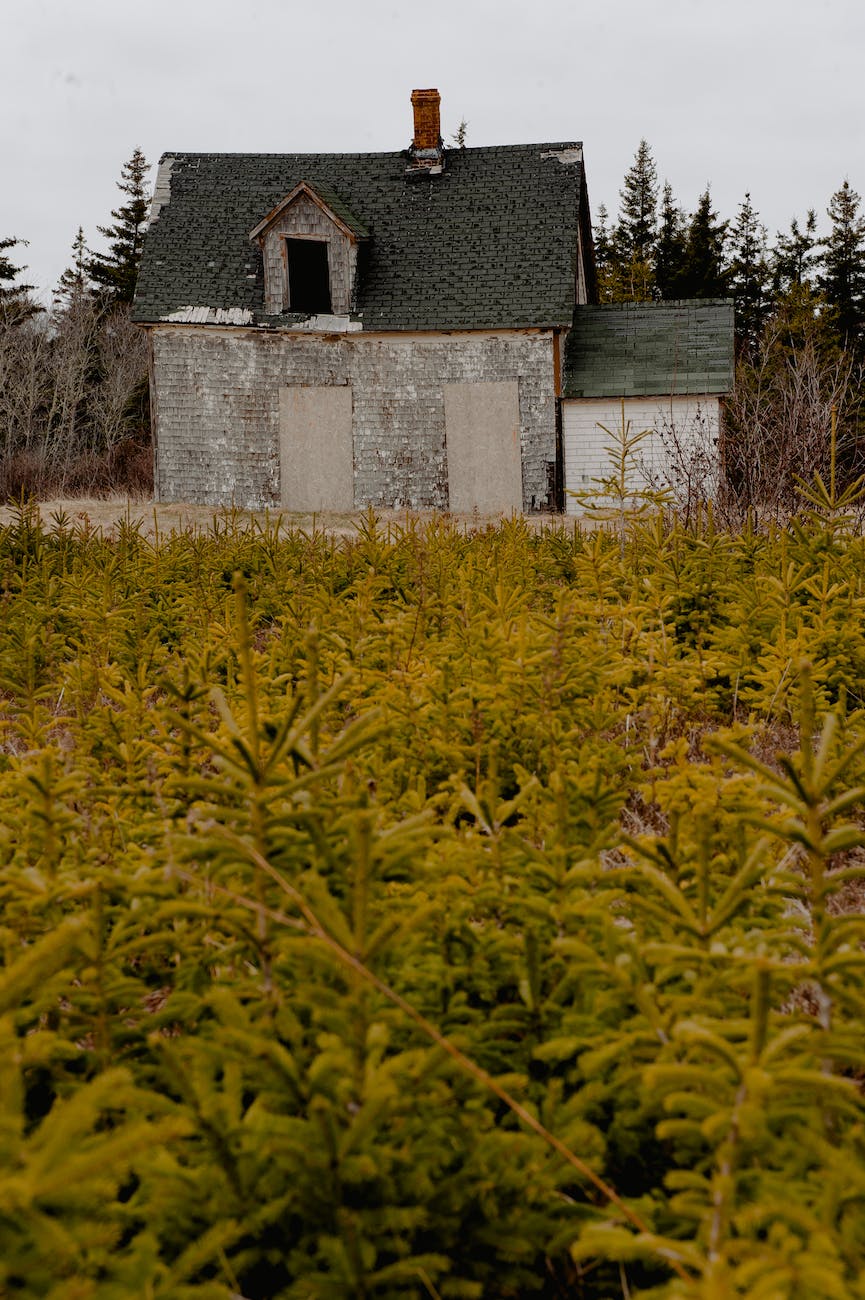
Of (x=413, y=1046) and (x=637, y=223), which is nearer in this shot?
(x=413, y=1046)

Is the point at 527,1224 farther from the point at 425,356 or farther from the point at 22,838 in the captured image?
the point at 425,356

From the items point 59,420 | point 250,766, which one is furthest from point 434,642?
point 59,420

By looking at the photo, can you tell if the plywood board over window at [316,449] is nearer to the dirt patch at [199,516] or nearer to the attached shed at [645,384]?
the dirt patch at [199,516]

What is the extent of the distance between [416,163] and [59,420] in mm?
21547

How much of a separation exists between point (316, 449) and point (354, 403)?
1.24 m

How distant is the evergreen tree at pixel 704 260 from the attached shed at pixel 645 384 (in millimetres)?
21338

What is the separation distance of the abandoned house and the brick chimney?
6.94 feet

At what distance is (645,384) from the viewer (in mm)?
20484

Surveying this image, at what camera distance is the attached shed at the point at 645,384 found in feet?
66.6

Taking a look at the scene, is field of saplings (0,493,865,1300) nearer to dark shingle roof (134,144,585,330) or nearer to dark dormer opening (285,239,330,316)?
dark shingle roof (134,144,585,330)

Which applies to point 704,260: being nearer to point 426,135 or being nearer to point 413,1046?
point 426,135

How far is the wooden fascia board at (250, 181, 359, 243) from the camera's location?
2041 centimetres

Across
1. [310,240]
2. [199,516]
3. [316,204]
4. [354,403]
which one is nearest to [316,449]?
[354,403]

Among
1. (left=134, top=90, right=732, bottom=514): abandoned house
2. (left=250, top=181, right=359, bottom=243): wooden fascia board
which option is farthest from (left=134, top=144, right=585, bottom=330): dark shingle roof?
→ (left=250, top=181, right=359, bottom=243): wooden fascia board
